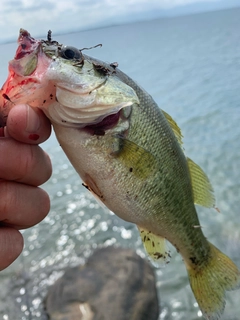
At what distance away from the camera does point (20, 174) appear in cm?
201

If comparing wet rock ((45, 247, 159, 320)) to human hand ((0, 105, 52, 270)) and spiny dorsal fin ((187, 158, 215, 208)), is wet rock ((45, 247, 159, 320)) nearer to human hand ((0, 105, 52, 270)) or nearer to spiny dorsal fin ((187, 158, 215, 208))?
spiny dorsal fin ((187, 158, 215, 208))

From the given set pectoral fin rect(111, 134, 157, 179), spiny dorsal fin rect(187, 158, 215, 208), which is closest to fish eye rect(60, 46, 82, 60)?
pectoral fin rect(111, 134, 157, 179)

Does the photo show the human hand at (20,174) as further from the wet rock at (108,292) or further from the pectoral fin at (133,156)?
the wet rock at (108,292)

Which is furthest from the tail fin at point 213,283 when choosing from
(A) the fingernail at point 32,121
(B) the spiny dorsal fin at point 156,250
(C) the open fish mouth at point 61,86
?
(A) the fingernail at point 32,121

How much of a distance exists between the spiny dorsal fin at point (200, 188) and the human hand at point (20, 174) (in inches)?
45.1

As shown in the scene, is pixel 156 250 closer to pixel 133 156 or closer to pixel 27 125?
pixel 133 156

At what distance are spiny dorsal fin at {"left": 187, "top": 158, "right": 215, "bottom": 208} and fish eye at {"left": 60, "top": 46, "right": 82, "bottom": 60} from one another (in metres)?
1.27

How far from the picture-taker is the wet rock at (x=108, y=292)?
4.76m

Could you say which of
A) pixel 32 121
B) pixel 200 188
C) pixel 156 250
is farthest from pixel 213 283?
pixel 32 121

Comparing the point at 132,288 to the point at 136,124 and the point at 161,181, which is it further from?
the point at 136,124

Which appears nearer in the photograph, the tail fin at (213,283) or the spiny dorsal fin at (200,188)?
the spiny dorsal fin at (200,188)

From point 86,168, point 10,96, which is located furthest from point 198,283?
point 10,96

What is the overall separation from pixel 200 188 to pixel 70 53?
59.0 inches

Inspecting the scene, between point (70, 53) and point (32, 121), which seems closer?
point (32, 121)
